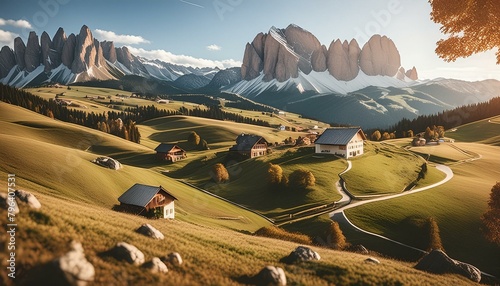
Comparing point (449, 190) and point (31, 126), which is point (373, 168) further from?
point (31, 126)

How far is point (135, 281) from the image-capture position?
12.0 m

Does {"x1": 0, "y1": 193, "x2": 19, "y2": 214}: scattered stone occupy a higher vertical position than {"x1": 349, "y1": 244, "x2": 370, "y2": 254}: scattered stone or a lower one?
higher

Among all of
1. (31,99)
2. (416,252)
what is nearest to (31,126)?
(31,99)

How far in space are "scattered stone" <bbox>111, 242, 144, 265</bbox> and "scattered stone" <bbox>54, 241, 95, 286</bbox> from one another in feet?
6.68

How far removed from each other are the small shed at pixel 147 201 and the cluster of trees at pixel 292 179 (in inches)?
1128

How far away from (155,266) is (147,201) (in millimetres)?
27529

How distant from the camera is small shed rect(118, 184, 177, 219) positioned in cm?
3925

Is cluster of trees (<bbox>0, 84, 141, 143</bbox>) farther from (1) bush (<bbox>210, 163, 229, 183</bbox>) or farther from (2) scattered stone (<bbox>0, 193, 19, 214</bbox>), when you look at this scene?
(2) scattered stone (<bbox>0, 193, 19, 214</bbox>)

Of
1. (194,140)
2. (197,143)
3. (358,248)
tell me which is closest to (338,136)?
(358,248)

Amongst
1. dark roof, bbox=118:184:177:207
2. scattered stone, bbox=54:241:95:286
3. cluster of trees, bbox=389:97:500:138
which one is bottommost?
dark roof, bbox=118:184:177:207

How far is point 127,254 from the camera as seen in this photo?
13.7 meters

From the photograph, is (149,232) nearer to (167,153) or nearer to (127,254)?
(127,254)

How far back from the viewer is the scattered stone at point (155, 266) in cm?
1324

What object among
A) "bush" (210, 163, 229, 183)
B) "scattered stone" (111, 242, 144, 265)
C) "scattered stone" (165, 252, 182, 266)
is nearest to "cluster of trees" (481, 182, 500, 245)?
"scattered stone" (165, 252, 182, 266)
